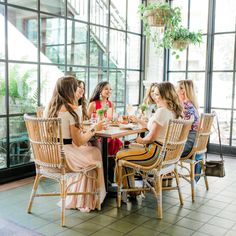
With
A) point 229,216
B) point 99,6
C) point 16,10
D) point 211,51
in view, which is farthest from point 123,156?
point 211,51

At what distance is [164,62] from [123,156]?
3652mm

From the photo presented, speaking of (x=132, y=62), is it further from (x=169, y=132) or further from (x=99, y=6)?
(x=169, y=132)

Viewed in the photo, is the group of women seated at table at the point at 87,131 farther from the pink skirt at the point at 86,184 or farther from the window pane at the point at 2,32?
the window pane at the point at 2,32

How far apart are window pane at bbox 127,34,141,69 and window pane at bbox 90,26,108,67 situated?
0.71 metres

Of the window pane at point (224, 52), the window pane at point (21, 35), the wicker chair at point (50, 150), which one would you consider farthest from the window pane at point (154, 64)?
the wicker chair at point (50, 150)

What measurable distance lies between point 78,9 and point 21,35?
112 cm

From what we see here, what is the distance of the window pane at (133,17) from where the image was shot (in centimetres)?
611

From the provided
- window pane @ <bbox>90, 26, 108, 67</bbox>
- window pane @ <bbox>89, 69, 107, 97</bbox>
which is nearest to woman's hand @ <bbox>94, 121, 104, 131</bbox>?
window pane @ <bbox>89, 69, 107, 97</bbox>

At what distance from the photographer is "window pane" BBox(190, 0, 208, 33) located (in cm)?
601

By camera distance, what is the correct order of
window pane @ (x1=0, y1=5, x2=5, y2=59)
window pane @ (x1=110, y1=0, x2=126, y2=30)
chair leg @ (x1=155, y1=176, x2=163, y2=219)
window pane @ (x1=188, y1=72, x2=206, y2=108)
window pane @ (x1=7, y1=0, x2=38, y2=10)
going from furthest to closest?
window pane @ (x1=188, y1=72, x2=206, y2=108), window pane @ (x1=110, y1=0, x2=126, y2=30), window pane @ (x1=7, y1=0, x2=38, y2=10), window pane @ (x1=0, y1=5, x2=5, y2=59), chair leg @ (x1=155, y1=176, x2=163, y2=219)

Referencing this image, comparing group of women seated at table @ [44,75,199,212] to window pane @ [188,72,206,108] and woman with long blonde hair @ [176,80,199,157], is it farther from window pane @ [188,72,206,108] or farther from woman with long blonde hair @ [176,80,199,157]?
window pane @ [188,72,206,108]

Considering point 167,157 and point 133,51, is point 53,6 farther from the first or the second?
point 167,157

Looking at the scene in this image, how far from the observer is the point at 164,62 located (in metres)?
6.52

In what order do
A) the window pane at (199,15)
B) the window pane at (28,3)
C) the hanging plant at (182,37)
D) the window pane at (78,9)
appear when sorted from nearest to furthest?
the window pane at (28,3) < the window pane at (78,9) < the hanging plant at (182,37) < the window pane at (199,15)
